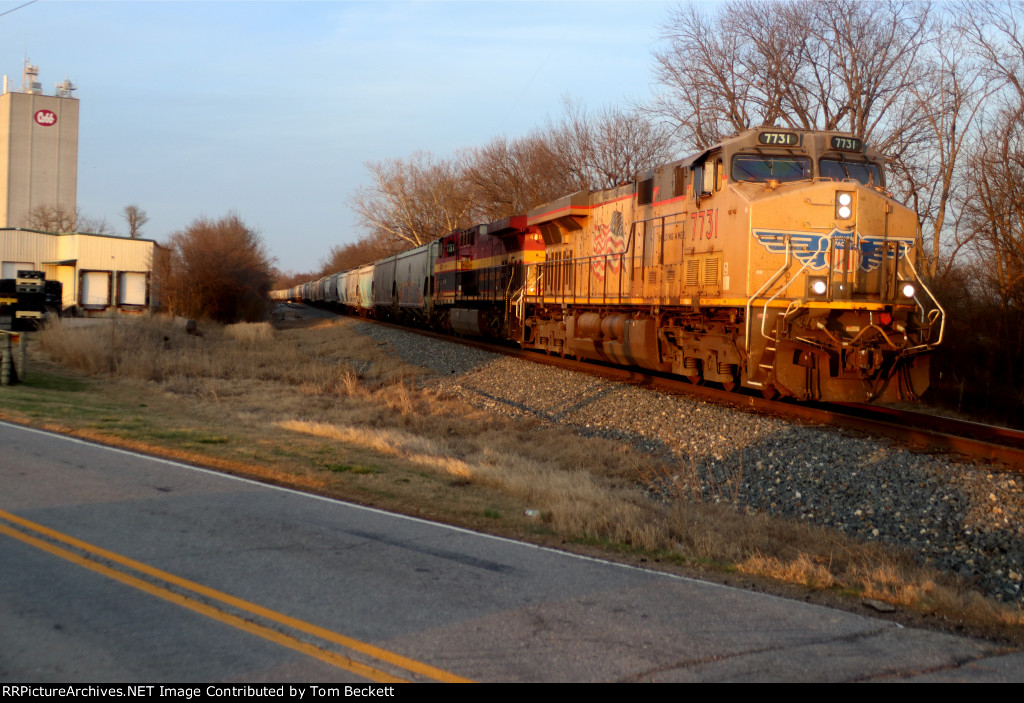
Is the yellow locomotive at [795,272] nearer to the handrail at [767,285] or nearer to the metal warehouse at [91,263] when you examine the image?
the handrail at [767,285]

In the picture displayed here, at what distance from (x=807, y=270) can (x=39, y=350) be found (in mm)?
21556

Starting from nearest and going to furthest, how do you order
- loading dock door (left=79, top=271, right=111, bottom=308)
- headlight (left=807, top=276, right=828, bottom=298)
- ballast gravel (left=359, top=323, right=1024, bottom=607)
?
ballast gravel (left=359, top=323, right=1024, bottom=607), headlight (left=807, top=276, right=828, bottom=298), loading dock door (left=79, top=271, right=111, bottom=308)

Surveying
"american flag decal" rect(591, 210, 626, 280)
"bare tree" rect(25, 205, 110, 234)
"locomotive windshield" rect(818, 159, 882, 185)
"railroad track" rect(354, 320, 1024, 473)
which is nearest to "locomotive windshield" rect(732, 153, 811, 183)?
"locomotive windshield" rect(818, 159, 882, 185)

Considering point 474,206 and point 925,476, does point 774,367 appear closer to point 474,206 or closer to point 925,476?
point 925,476

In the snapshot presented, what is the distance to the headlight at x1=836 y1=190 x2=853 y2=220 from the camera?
11945mm

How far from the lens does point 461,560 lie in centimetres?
577

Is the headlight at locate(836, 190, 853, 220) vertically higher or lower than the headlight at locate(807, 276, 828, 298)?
higher

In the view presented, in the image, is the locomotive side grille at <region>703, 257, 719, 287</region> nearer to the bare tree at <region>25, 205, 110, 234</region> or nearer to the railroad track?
the railroad track

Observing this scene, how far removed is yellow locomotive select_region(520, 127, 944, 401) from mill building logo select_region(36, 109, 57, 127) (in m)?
81.3

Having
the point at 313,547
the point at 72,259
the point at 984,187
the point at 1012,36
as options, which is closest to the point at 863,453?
the point at 313,547

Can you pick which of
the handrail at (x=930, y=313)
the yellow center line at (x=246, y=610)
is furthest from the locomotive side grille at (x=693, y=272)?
the yellow center line at (x=246, y=610)

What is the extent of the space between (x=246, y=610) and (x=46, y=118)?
88.5 metres

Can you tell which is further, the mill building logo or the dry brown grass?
the mill building logo

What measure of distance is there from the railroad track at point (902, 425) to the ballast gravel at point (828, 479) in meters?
0.49
